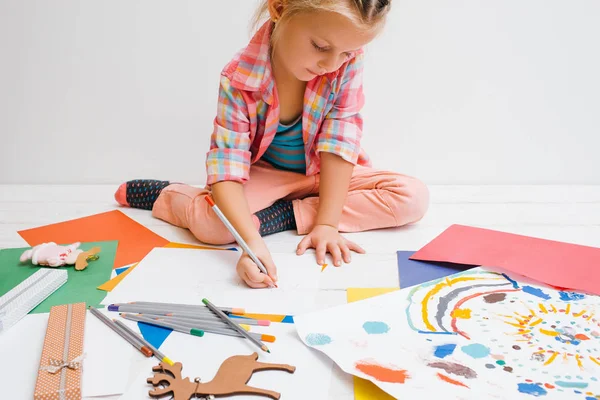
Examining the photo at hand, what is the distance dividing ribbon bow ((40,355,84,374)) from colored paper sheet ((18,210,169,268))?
0.31 m

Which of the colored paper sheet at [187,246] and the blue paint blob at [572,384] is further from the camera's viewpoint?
the colored paper sheet at [187,246]

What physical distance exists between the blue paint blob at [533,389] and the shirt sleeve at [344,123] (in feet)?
1.76

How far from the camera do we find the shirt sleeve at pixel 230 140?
95 cm

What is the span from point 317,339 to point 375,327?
0.24 feet

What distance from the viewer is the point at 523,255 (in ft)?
2.80

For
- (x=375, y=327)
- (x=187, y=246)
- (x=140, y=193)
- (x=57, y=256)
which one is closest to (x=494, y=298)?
(x=375, y=327)

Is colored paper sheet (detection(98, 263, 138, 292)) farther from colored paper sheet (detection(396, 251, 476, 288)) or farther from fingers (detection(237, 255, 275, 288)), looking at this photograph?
colored paper sheet (detection(396, 251, 476, 288))

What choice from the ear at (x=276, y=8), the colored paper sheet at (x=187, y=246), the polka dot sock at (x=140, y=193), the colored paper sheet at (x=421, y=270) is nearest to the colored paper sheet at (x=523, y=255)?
the colored paper sheet at (x=421, y=270)

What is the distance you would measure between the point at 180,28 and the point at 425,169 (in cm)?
67

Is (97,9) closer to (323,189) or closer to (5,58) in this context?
(5,58)

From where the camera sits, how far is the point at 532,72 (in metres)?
1.32

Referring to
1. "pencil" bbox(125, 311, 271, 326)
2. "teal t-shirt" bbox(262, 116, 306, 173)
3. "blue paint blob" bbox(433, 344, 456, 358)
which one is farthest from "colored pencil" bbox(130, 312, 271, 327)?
"teal t-shirt" bbox(262, 116, 306, 173)

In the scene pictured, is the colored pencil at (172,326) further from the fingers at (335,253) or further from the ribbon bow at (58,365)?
the fingers at (335,253)

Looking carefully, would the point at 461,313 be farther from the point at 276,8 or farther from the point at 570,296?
the point at 276,8
